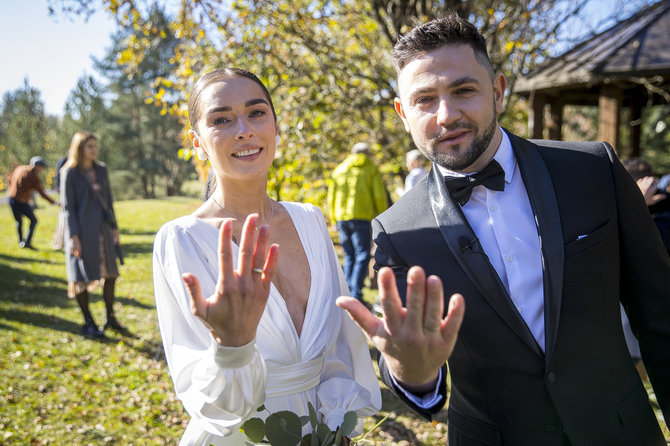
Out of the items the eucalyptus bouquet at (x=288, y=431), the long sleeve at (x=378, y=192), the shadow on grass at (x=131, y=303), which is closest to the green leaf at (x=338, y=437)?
the eucalyptus bouquet at (x=288, y=431)

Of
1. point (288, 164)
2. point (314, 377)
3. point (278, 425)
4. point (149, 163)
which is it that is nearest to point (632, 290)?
point (314, 377)

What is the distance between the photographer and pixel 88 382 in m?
5.40

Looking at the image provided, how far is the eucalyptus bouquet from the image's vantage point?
1.63 m

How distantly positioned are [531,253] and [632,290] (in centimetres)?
40

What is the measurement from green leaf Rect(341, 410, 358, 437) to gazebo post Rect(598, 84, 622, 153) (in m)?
6.69

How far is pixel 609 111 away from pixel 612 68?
0.74 m

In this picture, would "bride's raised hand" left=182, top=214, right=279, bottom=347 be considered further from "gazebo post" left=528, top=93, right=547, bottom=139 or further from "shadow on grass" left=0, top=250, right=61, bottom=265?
"shadow on grass" left=0, top=250, right=61, bottom=265

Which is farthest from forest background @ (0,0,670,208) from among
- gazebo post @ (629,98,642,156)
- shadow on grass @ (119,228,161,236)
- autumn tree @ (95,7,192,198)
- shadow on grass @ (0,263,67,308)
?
autumn tree @ (95,7,192,198)

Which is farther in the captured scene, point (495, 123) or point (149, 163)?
point (149, 163)

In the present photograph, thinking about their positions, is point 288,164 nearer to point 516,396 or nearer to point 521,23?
point 521,23

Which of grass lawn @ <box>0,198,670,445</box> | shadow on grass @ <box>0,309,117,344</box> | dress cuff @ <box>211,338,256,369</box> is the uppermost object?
dress cuff @ <box>211,338,256,369</box>

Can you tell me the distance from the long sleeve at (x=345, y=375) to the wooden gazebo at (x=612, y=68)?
608 cm

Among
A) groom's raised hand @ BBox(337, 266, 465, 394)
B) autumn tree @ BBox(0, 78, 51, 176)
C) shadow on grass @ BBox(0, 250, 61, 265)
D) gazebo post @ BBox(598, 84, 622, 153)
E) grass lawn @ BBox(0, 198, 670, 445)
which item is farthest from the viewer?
autumn tree @ BBox(0, 78, 51, 176)

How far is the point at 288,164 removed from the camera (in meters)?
7.81
